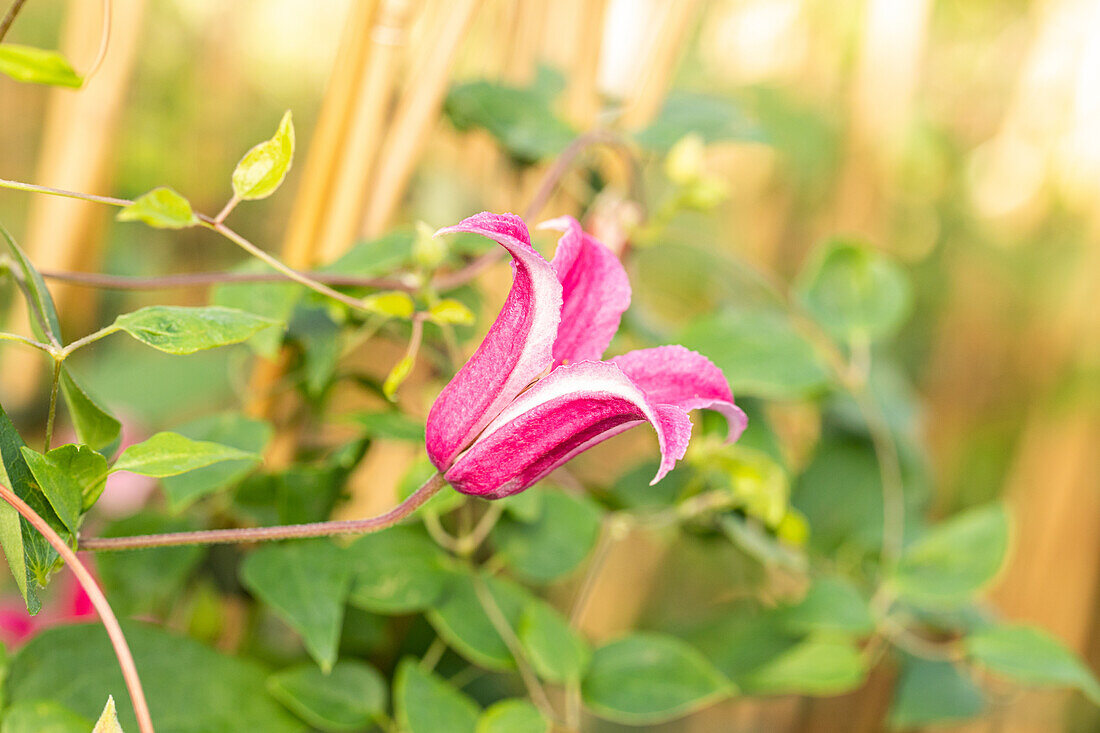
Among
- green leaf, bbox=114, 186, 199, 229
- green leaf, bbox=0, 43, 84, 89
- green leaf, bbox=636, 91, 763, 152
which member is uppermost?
green leaf, bbox=636, 91, 763, 152

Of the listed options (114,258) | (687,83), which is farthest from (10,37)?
(687,83)

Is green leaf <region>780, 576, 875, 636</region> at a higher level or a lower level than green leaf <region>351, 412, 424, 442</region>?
lower

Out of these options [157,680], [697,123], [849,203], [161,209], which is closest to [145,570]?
[157,680]

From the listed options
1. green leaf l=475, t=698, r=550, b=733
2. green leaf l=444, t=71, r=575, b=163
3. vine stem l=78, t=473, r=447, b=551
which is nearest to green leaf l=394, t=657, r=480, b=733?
green leaf l=475, t=698, r=550, b=733

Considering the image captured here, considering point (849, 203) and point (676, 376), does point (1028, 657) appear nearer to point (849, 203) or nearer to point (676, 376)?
point (676, 376)

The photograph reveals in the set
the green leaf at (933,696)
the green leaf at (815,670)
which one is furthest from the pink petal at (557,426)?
the green leaf at (933,696)

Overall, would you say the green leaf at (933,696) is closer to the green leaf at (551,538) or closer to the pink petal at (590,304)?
the green leaf at (551,538)

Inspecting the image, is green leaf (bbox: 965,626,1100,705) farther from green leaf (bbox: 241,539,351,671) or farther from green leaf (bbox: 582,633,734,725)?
green leaf (bbox: 241,539,351,671)
